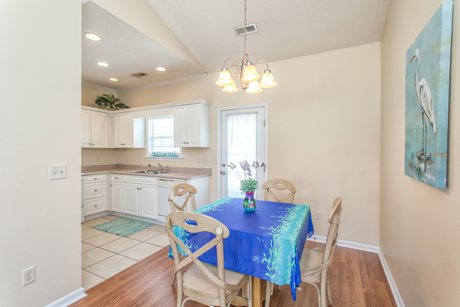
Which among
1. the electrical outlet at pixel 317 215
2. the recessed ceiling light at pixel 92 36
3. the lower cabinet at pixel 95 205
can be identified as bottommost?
the lower cabinet at pixel 95 205

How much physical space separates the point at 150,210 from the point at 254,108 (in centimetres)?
260

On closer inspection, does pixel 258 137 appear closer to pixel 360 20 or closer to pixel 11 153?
pixel 360 20

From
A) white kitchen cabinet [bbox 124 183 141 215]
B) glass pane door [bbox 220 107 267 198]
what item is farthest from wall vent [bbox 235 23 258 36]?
white kitchen cabinet [bbox 124 183 141 215]

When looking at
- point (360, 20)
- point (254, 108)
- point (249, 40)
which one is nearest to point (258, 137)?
point (254, 108)

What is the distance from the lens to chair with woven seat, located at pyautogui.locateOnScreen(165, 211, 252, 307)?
1353 millimetres

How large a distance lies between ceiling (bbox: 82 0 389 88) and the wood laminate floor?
2809mm

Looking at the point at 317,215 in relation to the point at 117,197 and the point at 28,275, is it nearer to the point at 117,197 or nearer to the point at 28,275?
the point at 28,275

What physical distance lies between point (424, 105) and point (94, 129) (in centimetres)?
520

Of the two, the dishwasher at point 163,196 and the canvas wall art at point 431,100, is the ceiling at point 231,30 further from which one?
the dishwasher at point 163,196

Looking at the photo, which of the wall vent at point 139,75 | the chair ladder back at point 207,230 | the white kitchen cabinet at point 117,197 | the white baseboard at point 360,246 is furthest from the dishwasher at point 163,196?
the white baseboard at point 360,246

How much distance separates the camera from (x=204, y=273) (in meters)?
1.50

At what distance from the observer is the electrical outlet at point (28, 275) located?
1777 millimetres

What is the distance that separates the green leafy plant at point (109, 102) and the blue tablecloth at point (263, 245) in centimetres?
416

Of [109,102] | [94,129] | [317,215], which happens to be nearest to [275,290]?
[317,215]
